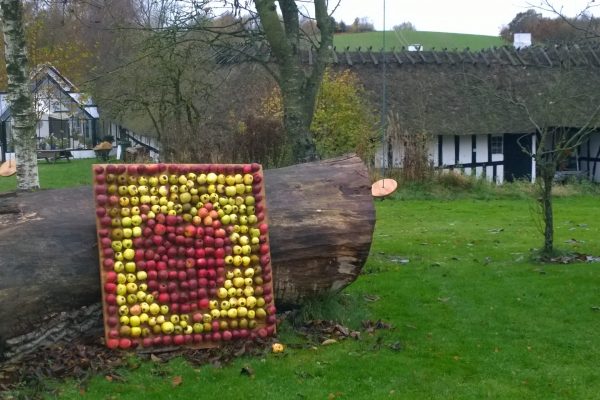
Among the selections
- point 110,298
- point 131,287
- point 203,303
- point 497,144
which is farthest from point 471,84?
point 110,298

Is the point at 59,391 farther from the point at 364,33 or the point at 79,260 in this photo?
the point at 364,33

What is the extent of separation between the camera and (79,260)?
19.6 ft

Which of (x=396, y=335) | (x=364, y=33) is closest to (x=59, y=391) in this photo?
(x=396, y=335)

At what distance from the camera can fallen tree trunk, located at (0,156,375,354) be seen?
5770 millimetres

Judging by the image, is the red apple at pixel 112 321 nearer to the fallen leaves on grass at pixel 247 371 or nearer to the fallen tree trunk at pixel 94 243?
the fallen tree trunk at pixel 94 243

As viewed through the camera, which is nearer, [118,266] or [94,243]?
[118,266]

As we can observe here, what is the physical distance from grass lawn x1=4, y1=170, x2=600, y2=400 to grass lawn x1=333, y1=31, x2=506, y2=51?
38.6 metres

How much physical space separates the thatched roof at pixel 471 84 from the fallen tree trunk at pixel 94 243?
18.2 m

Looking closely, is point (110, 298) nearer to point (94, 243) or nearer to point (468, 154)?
point (94, 243)

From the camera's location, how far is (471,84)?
27.7m

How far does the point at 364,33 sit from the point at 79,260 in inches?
1971

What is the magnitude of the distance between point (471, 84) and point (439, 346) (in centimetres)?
2254

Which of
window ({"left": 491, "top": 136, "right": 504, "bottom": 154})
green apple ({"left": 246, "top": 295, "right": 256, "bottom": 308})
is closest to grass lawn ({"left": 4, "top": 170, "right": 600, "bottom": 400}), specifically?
green apple ({"left": 246, "top": 295, "right": 256, "bottom": 308})

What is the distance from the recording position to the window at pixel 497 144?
27.1 meters
